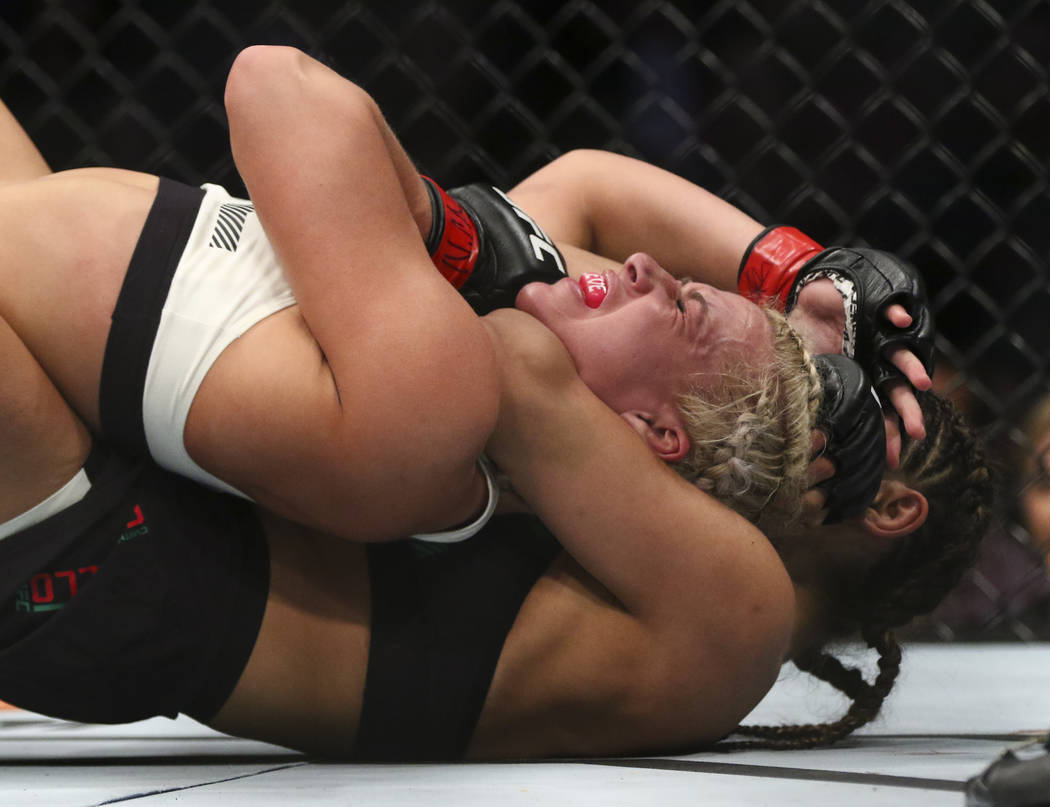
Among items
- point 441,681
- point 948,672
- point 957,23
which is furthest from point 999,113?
point 441,681

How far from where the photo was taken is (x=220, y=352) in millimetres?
686

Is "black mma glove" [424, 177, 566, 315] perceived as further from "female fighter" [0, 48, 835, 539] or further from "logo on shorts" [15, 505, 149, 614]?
"logo on shorts" [15, 505, 149, 614]

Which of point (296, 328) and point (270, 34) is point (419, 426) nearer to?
point (296, 328)

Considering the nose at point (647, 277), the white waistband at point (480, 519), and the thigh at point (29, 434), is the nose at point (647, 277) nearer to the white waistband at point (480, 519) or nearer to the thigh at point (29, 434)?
the white waistband at point (480, 519)

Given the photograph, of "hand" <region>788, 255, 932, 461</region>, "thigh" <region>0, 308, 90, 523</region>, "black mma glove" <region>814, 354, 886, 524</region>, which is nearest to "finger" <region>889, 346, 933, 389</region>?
"hand" <region>788, 255, 932, 461</region>

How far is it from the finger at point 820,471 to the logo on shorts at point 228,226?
18.4 inches

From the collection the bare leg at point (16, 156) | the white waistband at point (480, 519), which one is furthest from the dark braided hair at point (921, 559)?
the bare leg at point (16, 156)

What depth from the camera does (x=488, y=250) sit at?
89 centimetres

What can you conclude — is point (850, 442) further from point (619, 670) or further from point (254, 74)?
point (254, 74)

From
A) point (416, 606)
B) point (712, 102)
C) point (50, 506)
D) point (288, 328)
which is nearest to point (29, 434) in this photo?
point (50, 506)

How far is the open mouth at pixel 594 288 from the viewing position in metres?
0.86

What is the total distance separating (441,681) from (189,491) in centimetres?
23

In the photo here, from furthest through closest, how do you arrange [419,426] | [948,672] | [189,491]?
1. [948,672]
2. [189,491]
3. [419,426]

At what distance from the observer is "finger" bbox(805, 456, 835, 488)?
0.83 m
